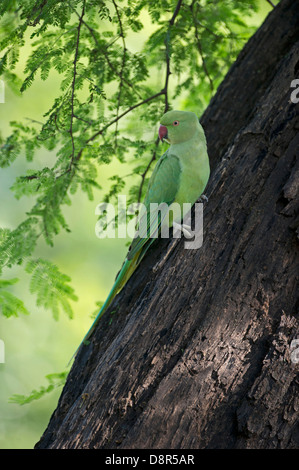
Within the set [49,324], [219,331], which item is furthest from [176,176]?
[49,324]

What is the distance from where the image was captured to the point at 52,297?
14.4 feet

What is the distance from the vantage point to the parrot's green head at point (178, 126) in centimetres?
355

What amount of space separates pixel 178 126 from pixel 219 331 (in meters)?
1.64

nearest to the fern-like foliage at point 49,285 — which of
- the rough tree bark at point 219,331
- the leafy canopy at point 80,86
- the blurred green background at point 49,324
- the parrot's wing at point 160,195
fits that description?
the leafy canopy at point 80,86

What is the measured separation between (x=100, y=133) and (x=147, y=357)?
2.15 meters

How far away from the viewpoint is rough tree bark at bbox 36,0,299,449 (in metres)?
2.69

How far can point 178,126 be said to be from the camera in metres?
3.59

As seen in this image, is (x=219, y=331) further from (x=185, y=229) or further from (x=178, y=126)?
(x=178, y=126)

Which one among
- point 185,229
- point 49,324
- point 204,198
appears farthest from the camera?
point 49,324

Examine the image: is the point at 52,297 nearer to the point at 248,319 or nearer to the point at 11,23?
the point at 248,319

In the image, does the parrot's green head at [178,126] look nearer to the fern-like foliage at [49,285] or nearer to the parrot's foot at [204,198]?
the parrot's foot at [204,198]

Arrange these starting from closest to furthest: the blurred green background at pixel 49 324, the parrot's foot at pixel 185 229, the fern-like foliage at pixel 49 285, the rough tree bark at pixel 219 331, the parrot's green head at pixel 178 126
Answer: the rough tree bark at pixel 219 331
the parrot's foot at pixel 185 229
the parrot's green head at pixel 178 126
the fern-like foliage at pixel 49 285
the blurred green background at pixel 49 324

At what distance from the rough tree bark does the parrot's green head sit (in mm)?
382
